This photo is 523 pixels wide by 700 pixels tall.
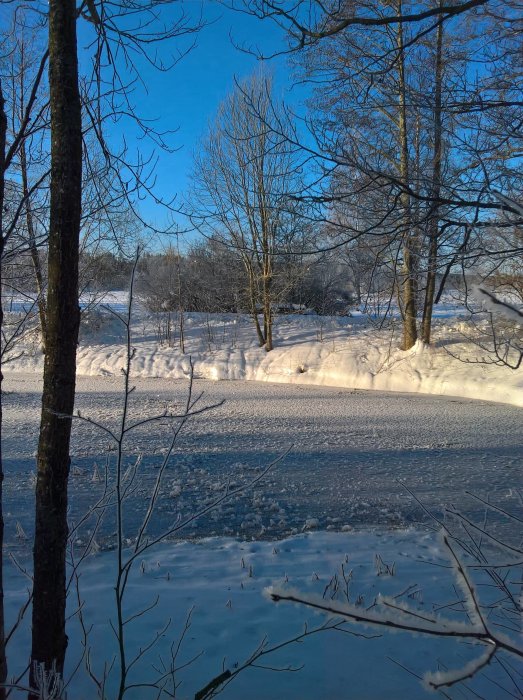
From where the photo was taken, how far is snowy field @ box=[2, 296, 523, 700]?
277 cm

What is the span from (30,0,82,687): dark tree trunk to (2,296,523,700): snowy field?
33.9 inches

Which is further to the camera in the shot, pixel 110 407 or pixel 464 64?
pixel 110 407

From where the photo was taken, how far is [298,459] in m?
7.21

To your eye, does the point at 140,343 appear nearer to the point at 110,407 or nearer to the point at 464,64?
the point at 110,407

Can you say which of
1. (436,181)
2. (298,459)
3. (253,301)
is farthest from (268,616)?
(253,301)

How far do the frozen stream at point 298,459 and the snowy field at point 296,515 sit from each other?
3 centimetres

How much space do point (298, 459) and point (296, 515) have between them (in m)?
1.99

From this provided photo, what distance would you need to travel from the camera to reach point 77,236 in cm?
210

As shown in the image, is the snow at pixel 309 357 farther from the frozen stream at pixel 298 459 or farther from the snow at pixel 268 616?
the snow at pixel 268 616

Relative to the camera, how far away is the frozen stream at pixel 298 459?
527cm

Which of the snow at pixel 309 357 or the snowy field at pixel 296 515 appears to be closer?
the snowy field at pixel 296 515

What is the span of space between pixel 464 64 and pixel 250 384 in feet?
39.3

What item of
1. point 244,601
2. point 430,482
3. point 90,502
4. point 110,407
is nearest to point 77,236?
point 244,601

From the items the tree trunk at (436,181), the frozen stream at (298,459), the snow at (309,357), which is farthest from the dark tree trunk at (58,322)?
the snow at (309,357)
